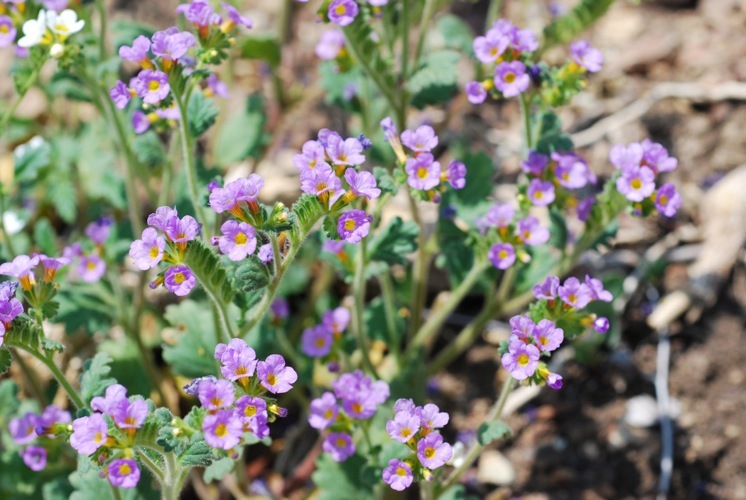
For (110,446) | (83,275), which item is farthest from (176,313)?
(110,446)

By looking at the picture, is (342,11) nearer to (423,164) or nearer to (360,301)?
(423,164)

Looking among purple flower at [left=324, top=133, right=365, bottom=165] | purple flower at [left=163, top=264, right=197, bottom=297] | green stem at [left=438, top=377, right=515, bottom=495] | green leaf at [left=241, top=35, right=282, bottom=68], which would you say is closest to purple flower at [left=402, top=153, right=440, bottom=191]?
purple flower at [left=324, top=133, right=365, bottom=165]

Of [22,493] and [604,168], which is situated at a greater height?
Result: [604,168]

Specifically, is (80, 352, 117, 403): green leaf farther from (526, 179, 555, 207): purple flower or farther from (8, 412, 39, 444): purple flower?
(526, 179, 555, 207): purple flower

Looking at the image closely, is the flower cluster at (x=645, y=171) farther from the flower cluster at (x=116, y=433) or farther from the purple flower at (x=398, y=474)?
the flower cluster at (x=116, y=433)

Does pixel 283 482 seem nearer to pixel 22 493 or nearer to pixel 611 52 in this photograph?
pixel 22 493

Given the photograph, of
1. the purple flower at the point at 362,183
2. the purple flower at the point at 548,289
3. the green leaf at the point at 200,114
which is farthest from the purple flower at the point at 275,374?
the green leaf at the point at 200,114
